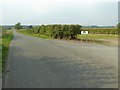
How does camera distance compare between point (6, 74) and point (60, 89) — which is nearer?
Result: point (60, 89)

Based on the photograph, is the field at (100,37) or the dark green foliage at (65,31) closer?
the field at (100,37)

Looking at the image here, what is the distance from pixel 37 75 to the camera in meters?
8.29

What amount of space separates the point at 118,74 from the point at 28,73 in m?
3.18

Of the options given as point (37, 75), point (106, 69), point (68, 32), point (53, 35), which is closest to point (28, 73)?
point (37, 75)

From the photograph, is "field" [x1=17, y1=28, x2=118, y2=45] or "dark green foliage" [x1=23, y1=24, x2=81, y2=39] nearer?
"field" [x1=17, y1=28, x2=118, y2=45]

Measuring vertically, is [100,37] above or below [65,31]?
below

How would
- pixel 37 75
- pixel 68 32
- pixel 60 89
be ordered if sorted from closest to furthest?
pixel 60 89
pixel 37 75
pixel 68 32

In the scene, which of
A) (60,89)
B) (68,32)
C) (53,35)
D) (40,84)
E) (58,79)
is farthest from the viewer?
(53,35)

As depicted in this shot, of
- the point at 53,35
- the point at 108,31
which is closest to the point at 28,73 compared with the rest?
the point at 53,35

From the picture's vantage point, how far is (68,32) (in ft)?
115

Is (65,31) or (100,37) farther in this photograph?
(100,37)

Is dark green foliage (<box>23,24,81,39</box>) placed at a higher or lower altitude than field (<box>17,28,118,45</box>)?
higher

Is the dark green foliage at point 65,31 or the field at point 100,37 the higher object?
the dark green foliage at point 65,31

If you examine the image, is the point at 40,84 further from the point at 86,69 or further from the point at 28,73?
the point at 86,69
